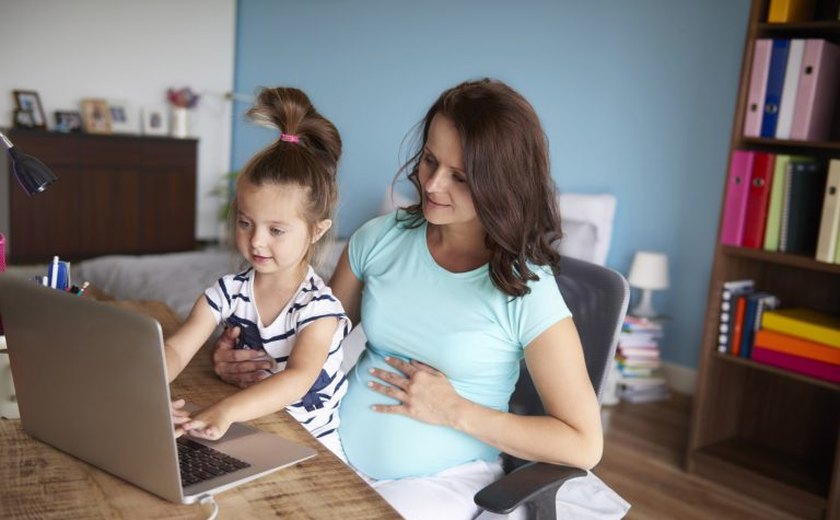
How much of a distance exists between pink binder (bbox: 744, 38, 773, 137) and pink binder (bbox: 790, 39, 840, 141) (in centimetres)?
11

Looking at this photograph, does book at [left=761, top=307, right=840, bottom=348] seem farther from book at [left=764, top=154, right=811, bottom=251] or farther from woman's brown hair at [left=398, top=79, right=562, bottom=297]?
woman's brown hair at [left=398, top=79, right=562, bottom=297]

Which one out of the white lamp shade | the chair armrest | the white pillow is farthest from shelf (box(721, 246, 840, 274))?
the chair armrest

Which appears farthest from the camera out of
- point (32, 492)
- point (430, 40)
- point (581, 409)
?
point (430, 40)

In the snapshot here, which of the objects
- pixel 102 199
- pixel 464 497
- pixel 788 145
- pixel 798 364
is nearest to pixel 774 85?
pixel 788 145

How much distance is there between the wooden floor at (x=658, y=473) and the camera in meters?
2.73

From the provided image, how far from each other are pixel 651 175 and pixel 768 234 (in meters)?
1.05

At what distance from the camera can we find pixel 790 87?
2.74 meters

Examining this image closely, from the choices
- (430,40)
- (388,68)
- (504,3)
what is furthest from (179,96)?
(504,3)

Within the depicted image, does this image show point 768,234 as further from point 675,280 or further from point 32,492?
point 32,492

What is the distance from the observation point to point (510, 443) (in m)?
1.33

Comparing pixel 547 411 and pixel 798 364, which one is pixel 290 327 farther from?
pixel 798 364

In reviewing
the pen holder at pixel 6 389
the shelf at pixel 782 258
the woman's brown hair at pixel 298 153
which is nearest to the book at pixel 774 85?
the shelf at pixel 782 258

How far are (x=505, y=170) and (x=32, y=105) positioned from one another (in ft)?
16.5

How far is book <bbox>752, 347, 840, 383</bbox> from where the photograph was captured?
105 inches
